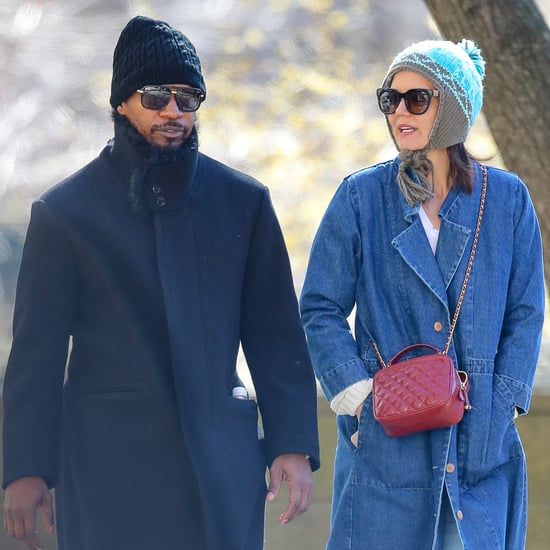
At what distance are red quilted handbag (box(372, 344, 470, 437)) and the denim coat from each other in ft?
0.26

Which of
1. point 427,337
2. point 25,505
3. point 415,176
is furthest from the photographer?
point 415,176

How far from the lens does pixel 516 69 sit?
489cm

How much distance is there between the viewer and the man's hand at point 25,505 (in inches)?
131

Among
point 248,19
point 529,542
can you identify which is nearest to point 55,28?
point 248,19

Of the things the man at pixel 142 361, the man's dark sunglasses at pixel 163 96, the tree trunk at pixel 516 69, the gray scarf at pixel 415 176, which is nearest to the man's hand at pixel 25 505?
the man at pixel 142 361

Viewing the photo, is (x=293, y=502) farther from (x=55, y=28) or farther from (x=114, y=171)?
(x=55, y=28)

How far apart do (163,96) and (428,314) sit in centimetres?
94

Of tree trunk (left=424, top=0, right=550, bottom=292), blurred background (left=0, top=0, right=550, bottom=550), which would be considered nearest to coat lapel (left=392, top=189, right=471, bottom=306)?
tree trunk (left=424, top=0, right=550, bottom=292)

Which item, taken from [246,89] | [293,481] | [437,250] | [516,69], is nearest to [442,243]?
[437,250]

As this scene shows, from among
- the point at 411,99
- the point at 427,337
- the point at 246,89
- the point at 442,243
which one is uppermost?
the point at 246,89

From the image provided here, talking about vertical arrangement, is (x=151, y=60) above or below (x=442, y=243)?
above

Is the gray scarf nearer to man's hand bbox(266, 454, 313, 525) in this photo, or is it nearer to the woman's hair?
the woman's hair

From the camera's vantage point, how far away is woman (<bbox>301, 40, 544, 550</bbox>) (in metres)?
3.61

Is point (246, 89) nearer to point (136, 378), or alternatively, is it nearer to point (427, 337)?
point (427, 337)
